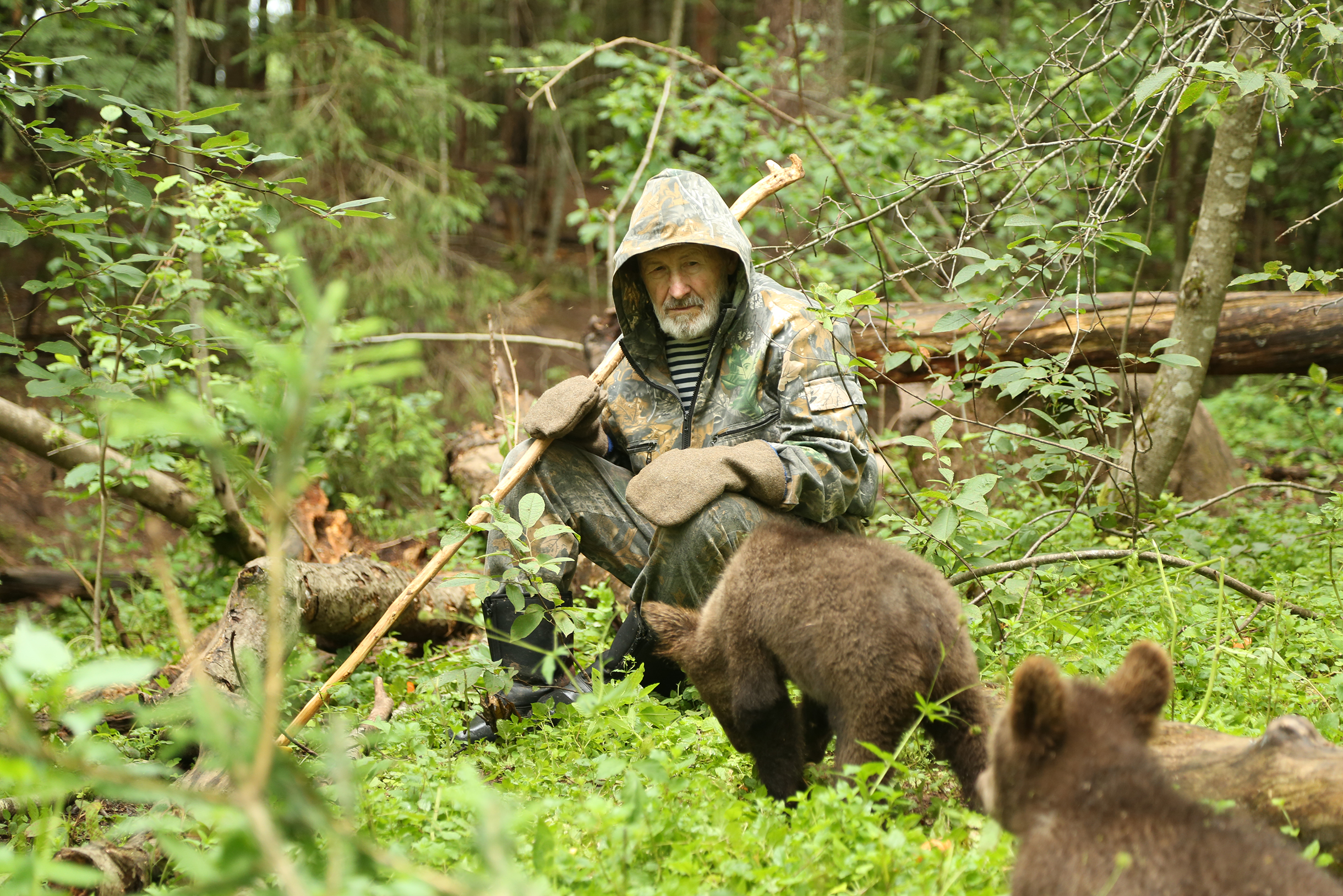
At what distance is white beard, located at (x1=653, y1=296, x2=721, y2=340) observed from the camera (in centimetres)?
435

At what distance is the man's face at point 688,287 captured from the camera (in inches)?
171

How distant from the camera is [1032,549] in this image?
4477 millimetres

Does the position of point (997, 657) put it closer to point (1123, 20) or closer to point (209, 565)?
point (209, 565)

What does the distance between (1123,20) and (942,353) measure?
6018 mm

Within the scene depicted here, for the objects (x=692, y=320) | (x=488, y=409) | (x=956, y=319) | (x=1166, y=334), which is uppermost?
(x=956, y=319)

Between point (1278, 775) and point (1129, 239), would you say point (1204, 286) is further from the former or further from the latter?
point (1278, 775)

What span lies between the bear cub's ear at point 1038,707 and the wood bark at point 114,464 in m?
5.20

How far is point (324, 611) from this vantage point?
4.72 metres

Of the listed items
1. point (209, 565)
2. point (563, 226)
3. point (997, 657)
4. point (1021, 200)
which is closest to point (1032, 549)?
point (997, 657)

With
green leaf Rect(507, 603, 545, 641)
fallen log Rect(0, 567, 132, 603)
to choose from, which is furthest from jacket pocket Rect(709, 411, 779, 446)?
fallen log Rect(0, 567, 132, 603)

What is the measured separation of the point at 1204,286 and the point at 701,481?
140 inches

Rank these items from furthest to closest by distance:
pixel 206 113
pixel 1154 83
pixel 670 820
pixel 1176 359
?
pixel 1176 359 → pixel 206 113 → pixel 1154 83 → pixel 670 820

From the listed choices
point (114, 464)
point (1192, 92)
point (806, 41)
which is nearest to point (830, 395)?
point (1192, 92)

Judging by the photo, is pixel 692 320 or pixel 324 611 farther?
pixel 324 611
